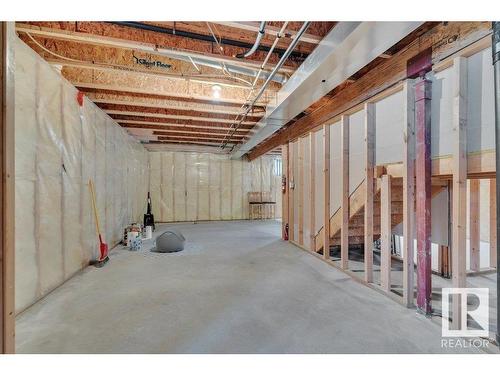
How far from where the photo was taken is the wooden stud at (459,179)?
169 centimetres

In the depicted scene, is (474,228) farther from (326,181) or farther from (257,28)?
(257,28)

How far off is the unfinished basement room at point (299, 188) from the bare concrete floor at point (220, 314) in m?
0.02

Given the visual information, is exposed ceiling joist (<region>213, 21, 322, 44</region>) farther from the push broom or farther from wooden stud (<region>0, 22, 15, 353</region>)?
the push broom

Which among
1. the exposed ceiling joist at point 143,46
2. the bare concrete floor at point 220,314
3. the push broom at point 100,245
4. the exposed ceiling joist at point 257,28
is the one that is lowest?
the bare concrete floor at point 220,314

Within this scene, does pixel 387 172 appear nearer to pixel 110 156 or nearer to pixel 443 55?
pixel 443 55

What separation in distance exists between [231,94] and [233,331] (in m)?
3.07

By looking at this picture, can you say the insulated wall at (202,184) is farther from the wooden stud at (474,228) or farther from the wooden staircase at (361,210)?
the wooden stud at (474,228)

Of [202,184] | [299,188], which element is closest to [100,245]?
[299,188]

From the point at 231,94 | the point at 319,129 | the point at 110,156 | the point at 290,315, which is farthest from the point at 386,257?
the point at 110,156

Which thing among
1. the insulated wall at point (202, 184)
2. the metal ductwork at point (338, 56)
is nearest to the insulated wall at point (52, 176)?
the metal ductwork at point (338, 56)

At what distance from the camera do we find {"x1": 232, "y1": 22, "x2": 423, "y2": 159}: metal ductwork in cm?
158

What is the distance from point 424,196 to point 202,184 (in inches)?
258

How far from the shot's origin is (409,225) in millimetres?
2105

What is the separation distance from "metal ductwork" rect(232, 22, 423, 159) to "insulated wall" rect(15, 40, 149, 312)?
2.44m
